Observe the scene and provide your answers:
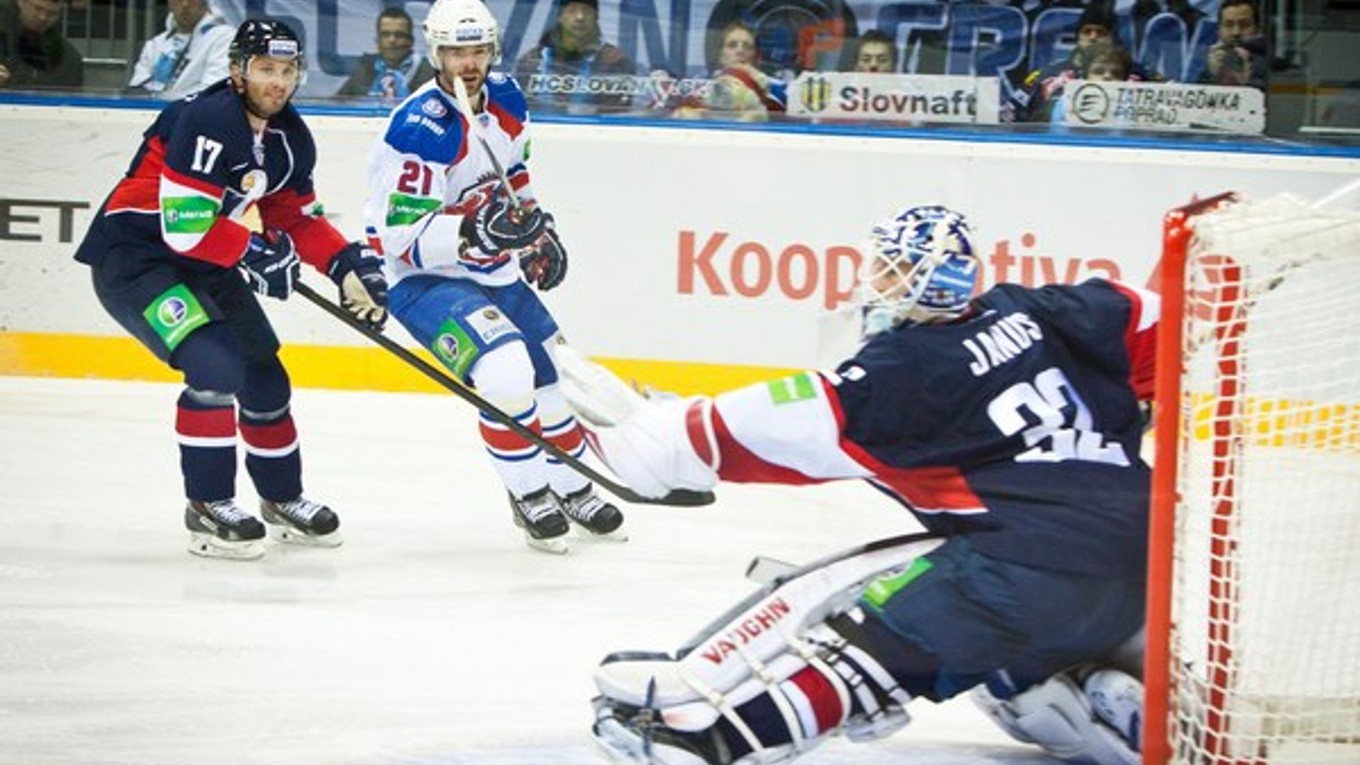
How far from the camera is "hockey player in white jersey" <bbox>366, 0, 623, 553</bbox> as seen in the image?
13.1 ft

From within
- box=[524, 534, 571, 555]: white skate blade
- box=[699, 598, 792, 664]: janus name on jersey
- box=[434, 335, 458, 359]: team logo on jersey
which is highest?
box=[434, 335, 458, 359]: team logo on jersey

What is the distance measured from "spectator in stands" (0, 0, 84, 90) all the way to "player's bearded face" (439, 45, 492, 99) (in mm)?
→ 1723

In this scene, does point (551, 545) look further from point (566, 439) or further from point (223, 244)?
point (223, 244)

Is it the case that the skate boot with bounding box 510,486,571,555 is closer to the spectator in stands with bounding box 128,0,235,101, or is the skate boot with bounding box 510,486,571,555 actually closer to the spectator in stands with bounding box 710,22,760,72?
the spectator in stands with bounding box 710,22,760,72

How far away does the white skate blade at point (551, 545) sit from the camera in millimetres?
3824

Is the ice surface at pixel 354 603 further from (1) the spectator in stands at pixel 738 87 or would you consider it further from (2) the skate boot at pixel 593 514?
(1) the spectator in stands at pixel 738 87

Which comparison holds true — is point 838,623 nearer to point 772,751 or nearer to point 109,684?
point 772,751

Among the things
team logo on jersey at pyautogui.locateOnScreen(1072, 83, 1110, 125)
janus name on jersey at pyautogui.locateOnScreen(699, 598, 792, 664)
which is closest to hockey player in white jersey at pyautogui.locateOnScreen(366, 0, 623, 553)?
janus name on jersey at pyautogui.locateOnScreen(699, 598, 792, 664)

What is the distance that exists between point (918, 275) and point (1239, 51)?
2.89 meters

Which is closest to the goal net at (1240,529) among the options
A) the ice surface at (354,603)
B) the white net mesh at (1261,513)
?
the white net mesh at (1261,513)

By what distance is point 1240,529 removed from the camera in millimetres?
2527

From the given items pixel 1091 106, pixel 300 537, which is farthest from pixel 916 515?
pixel 1091 106

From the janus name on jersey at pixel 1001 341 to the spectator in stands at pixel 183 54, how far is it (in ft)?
10.9

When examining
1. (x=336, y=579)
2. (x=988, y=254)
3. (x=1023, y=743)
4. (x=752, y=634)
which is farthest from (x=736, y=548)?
(x=988, y=254)
